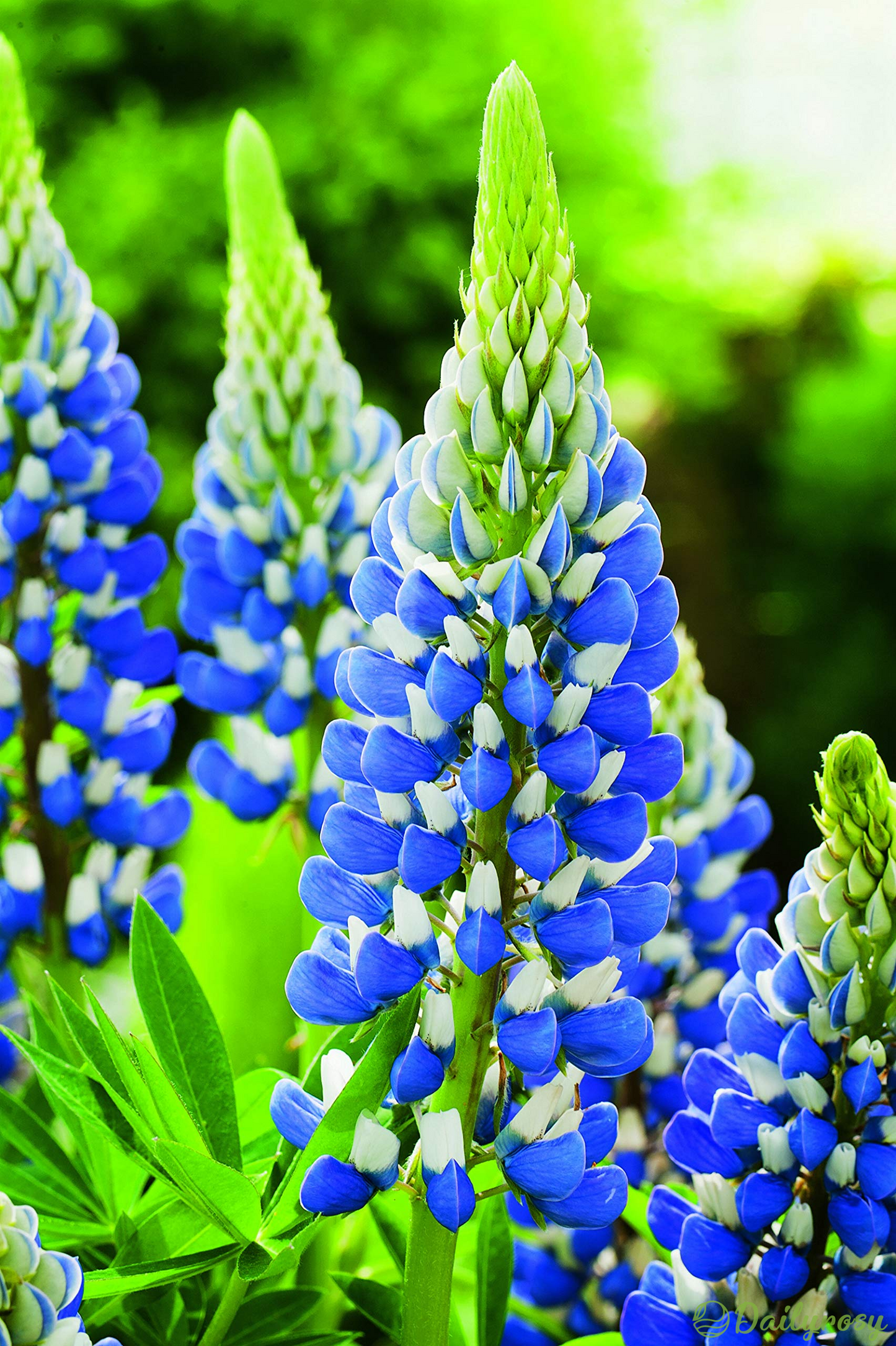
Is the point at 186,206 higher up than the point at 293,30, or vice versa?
the point at 293,30

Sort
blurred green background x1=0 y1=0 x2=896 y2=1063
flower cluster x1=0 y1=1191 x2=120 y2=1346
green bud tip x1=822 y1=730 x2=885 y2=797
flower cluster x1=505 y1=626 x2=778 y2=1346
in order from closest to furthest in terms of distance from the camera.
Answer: flower cluster x1=0 y1=1191 x2=120 y2=1346 → green bud tip x1=822 y1=730 x2=885 y2=797 → flower cluster x1=505 y1=626 x2=778 y2=1346 → blurred green background x1=0 y1=0 x2=896 y2=1063

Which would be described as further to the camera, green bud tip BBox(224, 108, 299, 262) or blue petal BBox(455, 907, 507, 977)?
green bud tip BBox(224, 108, 299, 262)

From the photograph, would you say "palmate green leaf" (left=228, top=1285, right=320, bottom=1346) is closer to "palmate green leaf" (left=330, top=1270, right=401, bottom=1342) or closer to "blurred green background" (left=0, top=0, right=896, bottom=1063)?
"palmate green leaf" (left=330, top=1270, right=401, bottom=1342)

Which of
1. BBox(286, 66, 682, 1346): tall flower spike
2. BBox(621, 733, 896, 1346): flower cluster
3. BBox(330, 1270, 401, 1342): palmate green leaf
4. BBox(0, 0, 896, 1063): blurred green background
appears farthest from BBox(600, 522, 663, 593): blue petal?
BBox(0, 0, 896, 1063): blurred green background

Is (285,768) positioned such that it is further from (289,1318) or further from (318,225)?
(318,225)

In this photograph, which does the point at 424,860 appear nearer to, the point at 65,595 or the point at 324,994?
the point at 324,994

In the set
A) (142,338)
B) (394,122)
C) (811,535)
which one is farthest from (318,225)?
(811,535)

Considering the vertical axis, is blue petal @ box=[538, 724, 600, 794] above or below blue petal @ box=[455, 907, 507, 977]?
above

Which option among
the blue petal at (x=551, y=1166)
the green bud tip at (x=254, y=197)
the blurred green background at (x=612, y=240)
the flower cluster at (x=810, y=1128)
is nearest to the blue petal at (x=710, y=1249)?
the flower cluster at (x=810, y=1128)
